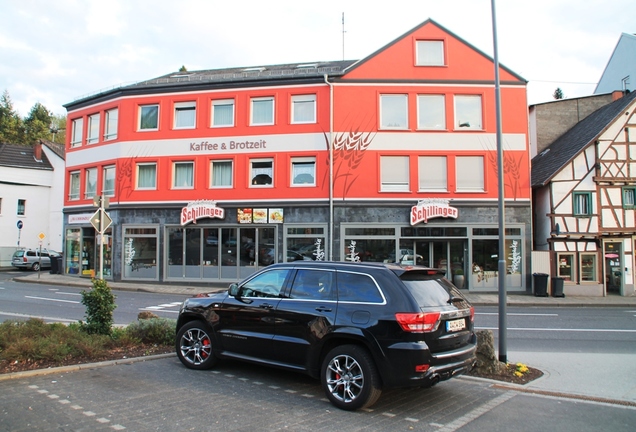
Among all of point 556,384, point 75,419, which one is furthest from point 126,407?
point 556,384

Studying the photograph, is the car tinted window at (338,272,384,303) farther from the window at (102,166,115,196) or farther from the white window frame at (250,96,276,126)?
the window at (102,166,115,196)

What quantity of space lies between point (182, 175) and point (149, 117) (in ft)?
12.0

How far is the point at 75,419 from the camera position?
505 centimetres

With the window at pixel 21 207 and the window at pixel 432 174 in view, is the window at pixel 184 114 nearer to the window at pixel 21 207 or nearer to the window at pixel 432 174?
the window at pixel 432 174

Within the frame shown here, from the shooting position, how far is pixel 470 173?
23.0m

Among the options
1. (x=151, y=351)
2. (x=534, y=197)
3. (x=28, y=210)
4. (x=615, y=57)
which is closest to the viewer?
(x=151, y=351)

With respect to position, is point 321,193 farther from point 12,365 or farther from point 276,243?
point 12,365

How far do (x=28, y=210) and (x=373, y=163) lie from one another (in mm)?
31087

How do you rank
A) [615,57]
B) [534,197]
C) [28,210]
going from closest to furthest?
[534,197] < [615,57] < [28,210]

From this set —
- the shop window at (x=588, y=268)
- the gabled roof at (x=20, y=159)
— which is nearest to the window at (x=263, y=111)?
the shop window at (x=588, y=268)

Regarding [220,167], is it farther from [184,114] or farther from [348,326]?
[348,326]

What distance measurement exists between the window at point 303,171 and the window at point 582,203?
12.0 m

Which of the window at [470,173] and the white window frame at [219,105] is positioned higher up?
the white window frame at [219,105]

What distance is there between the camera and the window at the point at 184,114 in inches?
994
